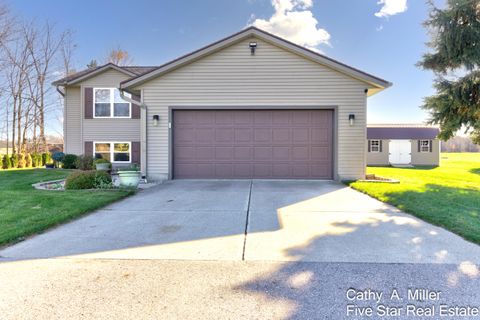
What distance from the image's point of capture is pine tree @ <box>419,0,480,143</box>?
9.74 metres

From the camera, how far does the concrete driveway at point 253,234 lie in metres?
3.24

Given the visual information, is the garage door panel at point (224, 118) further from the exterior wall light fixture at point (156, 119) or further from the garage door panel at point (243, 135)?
the exterior wall light fixture at point (156, 119)

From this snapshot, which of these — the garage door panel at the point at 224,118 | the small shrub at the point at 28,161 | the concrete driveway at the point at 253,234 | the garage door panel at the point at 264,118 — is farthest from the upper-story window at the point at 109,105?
the concrete driveway at the point at 253,234

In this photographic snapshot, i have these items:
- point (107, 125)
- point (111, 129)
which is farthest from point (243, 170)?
point (107, 125)

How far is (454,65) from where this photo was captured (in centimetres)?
1059

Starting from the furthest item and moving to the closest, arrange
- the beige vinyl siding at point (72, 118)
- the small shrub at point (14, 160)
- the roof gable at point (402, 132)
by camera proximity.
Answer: the roof gable at point (402, 132), the small shrub at point (14, 160), the beige vinyl siding at point (72, 118)

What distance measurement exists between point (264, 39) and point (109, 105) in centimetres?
907

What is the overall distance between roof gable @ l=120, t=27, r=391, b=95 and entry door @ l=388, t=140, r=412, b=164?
14.5m

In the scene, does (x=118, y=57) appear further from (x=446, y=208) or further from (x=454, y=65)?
(x=446, y=208)

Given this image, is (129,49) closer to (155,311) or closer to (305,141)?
(305,141)

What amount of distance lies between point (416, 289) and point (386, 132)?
22.0 meters

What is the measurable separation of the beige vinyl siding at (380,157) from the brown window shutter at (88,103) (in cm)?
1972

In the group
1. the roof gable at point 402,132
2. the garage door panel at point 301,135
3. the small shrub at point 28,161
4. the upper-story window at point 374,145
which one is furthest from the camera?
the upper-story window at point 374,145

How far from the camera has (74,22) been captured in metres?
19.0
